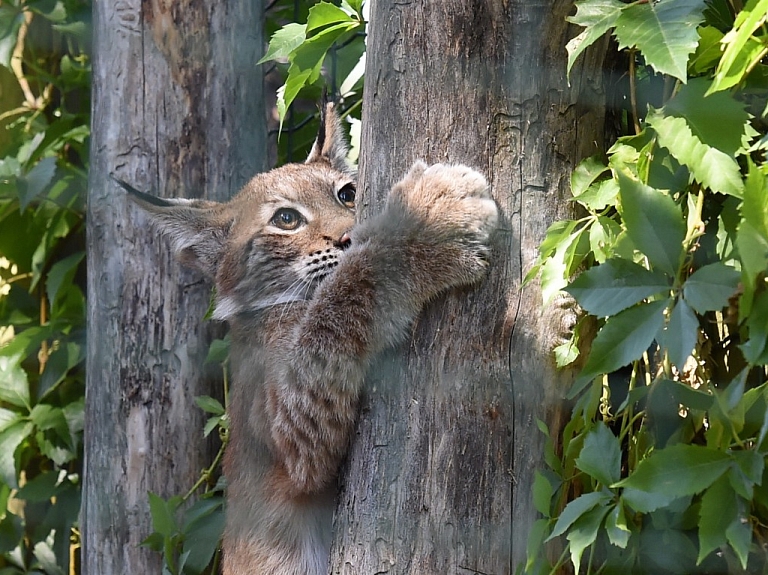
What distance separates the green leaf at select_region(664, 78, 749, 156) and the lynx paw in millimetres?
367

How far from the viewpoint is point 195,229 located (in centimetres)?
210

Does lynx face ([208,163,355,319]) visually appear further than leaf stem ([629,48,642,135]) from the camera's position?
Yes

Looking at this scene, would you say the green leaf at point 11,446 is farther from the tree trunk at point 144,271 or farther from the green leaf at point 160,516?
the green leaf at point 160,516

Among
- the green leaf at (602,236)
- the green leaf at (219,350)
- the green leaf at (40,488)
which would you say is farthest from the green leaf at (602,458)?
the green leaf at (40,488)

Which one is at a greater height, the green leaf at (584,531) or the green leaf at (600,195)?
the green leaf at (600,195)

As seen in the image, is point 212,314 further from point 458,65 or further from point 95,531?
point 458,65

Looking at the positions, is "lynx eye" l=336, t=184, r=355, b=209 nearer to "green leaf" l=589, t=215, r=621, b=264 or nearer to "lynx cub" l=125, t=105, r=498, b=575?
"lynx cub" l=125, t=105, r=498, b=575

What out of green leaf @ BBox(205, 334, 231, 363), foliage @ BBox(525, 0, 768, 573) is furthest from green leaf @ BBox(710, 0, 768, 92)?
green leaf @ BBox(205, 334, 231, 363)

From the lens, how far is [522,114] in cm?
134

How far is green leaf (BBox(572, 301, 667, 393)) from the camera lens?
3.30 ft

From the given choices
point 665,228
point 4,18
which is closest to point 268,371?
point 665,228

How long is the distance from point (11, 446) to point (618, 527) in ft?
6.55

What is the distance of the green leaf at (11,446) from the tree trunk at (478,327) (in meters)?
1.46

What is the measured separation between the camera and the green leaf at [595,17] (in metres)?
1.11
